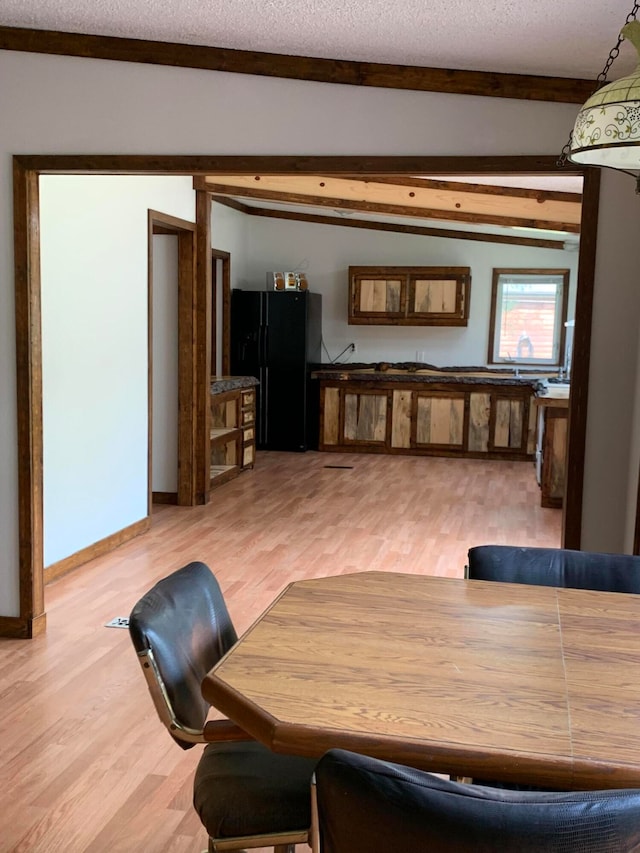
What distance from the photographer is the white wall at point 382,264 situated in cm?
962

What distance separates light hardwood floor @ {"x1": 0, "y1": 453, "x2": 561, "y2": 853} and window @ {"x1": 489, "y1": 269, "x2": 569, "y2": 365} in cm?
140

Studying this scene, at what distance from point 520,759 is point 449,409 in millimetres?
7994

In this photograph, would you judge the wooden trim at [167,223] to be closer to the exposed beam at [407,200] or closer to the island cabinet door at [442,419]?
the exposed beam at [407,200]

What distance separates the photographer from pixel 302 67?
3.41m

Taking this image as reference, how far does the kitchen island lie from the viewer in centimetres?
909

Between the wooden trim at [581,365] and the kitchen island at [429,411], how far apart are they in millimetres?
5701

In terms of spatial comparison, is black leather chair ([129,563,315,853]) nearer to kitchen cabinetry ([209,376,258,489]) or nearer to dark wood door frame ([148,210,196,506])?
dark wood door frame ([148,210,196,506])

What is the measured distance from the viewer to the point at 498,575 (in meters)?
2.41

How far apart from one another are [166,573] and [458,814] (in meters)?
3.93

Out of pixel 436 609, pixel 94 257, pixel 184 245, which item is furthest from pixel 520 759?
pixel 184 245

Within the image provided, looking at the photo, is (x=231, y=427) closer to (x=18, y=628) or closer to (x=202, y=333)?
(x=202, y=333)

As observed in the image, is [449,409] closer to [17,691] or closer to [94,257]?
[94,257]

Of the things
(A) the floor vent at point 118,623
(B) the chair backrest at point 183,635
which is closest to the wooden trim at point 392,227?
(A) the floor vent at point 118,623

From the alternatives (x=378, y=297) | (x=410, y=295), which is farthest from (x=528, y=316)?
(x=378, y=297)
